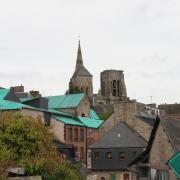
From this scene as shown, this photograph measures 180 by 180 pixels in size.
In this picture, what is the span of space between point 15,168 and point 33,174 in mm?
1642

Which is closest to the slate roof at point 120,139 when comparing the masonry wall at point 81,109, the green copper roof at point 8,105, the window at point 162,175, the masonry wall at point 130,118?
the masonry wall at point 130,118

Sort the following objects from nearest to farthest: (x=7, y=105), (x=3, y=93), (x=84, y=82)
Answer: (x=7, y=105) < (x=3, y=93) < (x=84, y=82)

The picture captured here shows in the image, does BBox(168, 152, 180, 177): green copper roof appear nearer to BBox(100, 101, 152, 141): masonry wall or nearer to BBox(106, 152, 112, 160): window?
BBox(106, 152, 112, 160): window

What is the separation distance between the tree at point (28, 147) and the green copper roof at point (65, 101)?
36.6 meters

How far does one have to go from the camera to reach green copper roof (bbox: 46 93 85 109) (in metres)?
79.5

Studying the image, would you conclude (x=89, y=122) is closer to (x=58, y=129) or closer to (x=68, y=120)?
(x=68, y=120)

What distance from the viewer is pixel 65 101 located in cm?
8138


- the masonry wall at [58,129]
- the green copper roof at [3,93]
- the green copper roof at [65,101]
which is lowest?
the masonry wall at [58,129]

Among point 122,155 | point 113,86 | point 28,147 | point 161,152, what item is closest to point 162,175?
point 161,152

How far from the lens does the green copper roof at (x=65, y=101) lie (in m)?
79.5

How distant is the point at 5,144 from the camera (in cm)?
4044

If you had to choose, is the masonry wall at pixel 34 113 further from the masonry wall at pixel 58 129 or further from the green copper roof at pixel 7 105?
the masonry wall at pixel 58 129

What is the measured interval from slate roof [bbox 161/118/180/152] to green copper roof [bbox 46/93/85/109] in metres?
47.0

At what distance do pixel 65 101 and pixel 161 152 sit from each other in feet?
167
